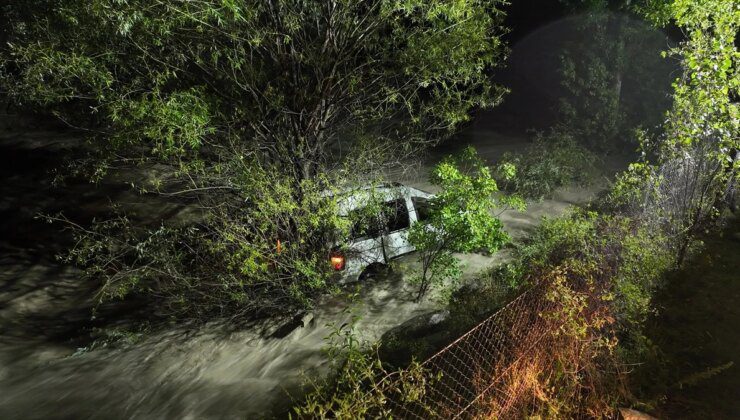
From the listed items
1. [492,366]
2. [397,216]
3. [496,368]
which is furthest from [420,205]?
[496,368]

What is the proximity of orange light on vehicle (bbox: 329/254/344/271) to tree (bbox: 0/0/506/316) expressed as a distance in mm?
116

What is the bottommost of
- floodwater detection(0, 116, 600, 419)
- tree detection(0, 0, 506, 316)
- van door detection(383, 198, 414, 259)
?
floodwater detection(0, 116, 600, 419)

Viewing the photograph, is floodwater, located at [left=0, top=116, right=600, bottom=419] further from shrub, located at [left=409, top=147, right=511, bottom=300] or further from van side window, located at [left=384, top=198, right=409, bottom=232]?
shrub, located at [left=409, top=147, right=511, bottom=300]

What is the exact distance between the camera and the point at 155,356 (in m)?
5.77

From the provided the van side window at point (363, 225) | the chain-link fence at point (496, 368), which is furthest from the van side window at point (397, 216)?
the chain-link fence at point (496, 368)

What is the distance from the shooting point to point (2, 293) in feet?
25.7

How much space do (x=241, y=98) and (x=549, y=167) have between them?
27.0 ft

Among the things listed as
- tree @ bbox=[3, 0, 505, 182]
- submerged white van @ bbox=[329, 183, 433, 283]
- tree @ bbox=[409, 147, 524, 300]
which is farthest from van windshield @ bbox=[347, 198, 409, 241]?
tree @ bbox=[3, 0, 505, 182]

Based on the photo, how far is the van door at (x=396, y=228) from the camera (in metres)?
6.70

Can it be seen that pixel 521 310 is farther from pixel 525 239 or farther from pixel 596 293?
pixel 525 239

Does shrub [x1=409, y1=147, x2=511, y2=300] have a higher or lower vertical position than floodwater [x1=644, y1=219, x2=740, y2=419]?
higher

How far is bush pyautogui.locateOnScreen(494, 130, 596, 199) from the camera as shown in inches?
427

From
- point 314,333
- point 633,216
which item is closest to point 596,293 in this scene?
point 633,216

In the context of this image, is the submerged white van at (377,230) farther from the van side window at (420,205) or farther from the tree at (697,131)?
the tree at (697,131)
